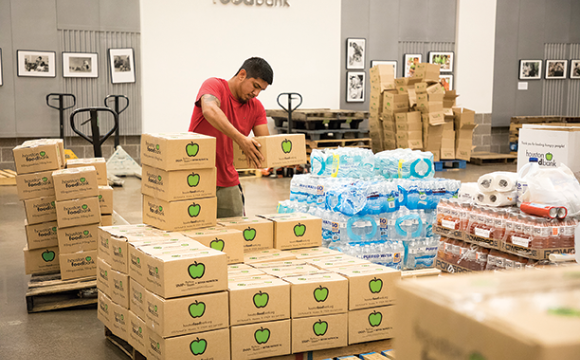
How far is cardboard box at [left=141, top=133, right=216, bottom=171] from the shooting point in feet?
10.8

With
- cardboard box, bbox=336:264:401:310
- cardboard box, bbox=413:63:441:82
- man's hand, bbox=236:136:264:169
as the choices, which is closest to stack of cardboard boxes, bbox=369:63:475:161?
cardboard box, bbox=413:63:441:82

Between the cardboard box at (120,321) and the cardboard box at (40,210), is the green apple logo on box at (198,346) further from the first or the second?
the cardboard box at (40,210)

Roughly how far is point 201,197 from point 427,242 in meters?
2.57

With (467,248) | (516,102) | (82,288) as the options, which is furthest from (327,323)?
(516,102)

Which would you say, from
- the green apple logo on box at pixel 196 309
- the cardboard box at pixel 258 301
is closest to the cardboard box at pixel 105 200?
the cardboard box at pixel 258 301

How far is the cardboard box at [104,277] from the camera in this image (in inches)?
136

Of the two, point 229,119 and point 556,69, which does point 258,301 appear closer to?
point 229,119

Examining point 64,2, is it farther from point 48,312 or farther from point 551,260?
point 551,260

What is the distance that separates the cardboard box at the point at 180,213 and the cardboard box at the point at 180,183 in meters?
0.04

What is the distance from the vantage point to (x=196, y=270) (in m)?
2.79

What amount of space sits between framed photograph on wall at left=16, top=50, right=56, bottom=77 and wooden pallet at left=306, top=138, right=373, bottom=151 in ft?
16.9

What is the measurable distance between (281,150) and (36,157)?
202 centimetres

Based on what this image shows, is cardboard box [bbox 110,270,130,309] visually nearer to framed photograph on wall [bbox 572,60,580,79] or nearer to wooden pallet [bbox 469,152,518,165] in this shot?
wooden pallet [bbox 469,152,518,165]

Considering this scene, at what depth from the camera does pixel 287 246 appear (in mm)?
3855
